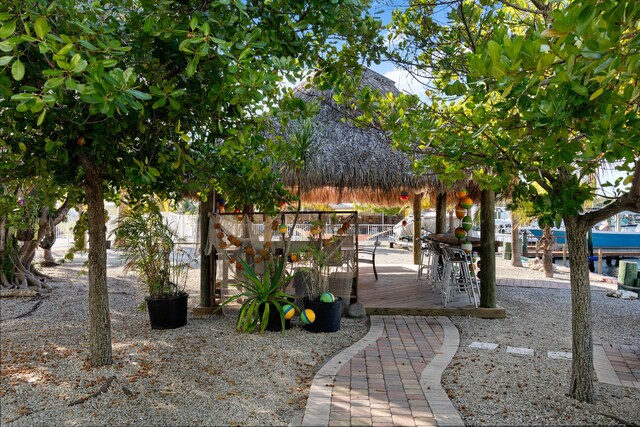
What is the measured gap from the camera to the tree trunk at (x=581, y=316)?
3.06 meters

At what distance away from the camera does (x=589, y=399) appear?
304 centimetres

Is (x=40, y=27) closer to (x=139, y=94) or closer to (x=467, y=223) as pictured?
(x=139, y=94)

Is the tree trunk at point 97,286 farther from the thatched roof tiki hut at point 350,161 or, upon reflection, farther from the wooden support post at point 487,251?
the wooden support post at point 487,251

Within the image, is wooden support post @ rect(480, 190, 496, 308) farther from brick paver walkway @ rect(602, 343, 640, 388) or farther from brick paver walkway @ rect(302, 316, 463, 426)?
brick paver walkway @ rect(602, 343, 640, 388)

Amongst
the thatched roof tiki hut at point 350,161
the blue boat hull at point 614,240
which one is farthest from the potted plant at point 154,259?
the blue boat hull at point 614,240

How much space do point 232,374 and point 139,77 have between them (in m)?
2.46

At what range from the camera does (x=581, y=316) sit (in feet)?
10.2

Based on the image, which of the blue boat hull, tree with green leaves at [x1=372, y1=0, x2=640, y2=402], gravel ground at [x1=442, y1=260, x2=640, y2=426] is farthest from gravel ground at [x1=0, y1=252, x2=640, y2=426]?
the blue boat hull

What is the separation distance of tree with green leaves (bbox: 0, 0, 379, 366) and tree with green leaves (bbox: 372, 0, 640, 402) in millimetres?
822

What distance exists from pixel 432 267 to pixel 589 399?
5110mm

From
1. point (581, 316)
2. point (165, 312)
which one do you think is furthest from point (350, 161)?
point (581, 316)

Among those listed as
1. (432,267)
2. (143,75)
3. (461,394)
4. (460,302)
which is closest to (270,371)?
(461,394)

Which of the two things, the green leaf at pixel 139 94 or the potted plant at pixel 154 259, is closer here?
the green leaf at pixel 139 94

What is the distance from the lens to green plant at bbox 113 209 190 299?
522 centimetres
